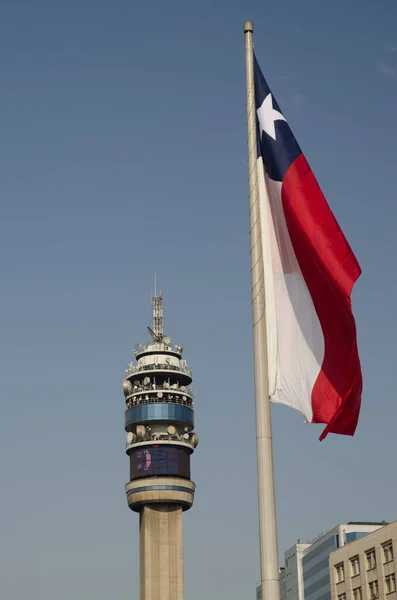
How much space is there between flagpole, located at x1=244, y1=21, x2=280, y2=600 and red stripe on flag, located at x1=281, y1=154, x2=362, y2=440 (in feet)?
3.15

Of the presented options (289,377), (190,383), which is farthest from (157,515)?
(289,377)

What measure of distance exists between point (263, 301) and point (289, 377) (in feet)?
6.11

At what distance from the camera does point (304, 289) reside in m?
24.6

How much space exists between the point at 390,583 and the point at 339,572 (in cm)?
1186

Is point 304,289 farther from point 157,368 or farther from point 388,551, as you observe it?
point 157,368

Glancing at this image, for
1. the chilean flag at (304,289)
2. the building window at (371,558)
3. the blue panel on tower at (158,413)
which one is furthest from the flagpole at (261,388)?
the blue panel on tower at (158,413)

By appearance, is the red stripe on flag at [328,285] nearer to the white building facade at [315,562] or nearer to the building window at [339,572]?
the building window at [339,572]

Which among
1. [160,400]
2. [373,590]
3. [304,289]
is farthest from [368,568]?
[304,289]

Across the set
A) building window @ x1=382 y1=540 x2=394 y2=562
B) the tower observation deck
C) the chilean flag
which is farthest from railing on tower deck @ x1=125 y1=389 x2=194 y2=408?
the chilean flag

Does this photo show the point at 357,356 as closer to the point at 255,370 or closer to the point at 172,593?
the point at 255,370

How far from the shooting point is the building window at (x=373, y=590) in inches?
3689

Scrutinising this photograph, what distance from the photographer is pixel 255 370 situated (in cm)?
2336

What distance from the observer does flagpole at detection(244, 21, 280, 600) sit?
869 inches

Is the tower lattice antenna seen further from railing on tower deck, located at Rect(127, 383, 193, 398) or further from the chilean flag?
the chilean flag
